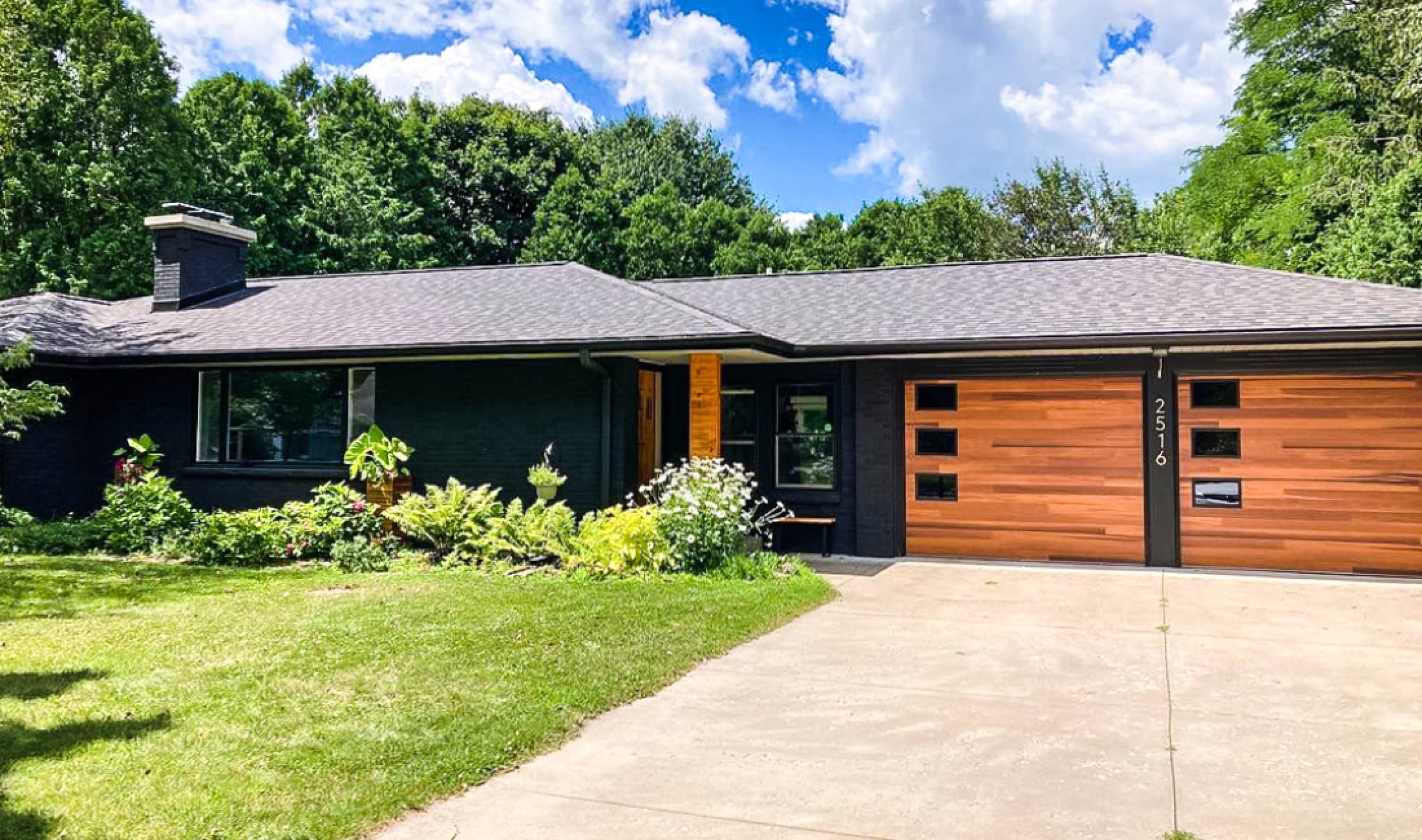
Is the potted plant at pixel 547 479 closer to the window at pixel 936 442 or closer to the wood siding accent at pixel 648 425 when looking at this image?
the wood siding accent at pixel 648 425

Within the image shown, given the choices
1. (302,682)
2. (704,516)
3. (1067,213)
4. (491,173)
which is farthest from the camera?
(1067,213)

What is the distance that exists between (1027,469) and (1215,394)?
6.90 ft

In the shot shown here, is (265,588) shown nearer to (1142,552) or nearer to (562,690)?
(562,690)

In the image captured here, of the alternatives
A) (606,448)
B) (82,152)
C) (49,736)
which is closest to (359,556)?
(606,448)

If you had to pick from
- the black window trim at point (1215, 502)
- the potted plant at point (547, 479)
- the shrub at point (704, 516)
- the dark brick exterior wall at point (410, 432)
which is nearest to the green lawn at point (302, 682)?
the shrub at point (704, 516)

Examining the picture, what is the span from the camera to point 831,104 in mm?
26172

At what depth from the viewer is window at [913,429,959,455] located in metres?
10.6

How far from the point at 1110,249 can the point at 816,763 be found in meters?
30.1

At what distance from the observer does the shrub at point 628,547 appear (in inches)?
346

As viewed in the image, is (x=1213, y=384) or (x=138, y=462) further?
(x=138, y=462)

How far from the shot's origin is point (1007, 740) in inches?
167

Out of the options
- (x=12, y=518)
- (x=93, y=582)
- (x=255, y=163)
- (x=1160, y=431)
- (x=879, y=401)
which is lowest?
(x=93, y=582)

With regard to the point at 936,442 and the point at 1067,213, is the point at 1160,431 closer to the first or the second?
the point at 936,442

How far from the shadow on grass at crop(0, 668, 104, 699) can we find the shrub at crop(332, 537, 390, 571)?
4243mm
